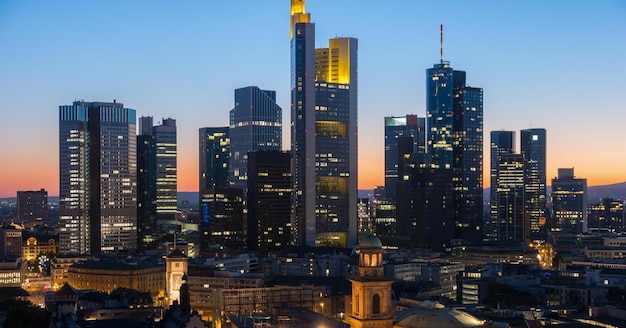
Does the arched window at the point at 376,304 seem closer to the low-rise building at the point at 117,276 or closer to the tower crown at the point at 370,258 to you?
the tower crown at the point at 370,258

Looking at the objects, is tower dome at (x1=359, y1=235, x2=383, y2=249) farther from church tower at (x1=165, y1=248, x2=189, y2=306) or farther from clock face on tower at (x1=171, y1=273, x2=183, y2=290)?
clock face on tower at (x1=171, y1=273, x2=183, y2=290)

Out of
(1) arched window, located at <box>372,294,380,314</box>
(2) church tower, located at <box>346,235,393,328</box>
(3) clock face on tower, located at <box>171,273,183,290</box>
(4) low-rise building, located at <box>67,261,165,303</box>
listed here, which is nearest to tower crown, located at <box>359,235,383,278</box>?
(2) church tower, located at <box>346,235,393,328</box>

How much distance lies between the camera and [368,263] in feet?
216

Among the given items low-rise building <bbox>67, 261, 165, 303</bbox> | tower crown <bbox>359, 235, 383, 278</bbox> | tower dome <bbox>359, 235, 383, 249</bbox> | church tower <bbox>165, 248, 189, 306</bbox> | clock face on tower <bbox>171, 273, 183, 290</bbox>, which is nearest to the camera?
tower crown <bbox>359, 235, 383, 278</bbox>

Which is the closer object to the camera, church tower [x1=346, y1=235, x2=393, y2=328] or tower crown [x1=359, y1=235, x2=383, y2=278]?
church tower [x1=346, y1=235, x2=393, y2=328]

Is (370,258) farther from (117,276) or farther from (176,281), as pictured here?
(117,276)

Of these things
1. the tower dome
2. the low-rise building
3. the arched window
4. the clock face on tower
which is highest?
the tower dome

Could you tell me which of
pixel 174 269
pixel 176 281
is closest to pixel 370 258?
pixel 176 281

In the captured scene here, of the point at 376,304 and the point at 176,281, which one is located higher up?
the point at 376,304

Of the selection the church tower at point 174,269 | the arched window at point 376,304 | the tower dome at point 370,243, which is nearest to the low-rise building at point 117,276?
the church tower at point 174,269

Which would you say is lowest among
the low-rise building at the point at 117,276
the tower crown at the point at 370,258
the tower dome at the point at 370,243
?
the low-rise building at the point at 117,276

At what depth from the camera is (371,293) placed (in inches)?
2542

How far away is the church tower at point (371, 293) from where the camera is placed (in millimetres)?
64375

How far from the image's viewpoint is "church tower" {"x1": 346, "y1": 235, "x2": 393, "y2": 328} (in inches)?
2534
